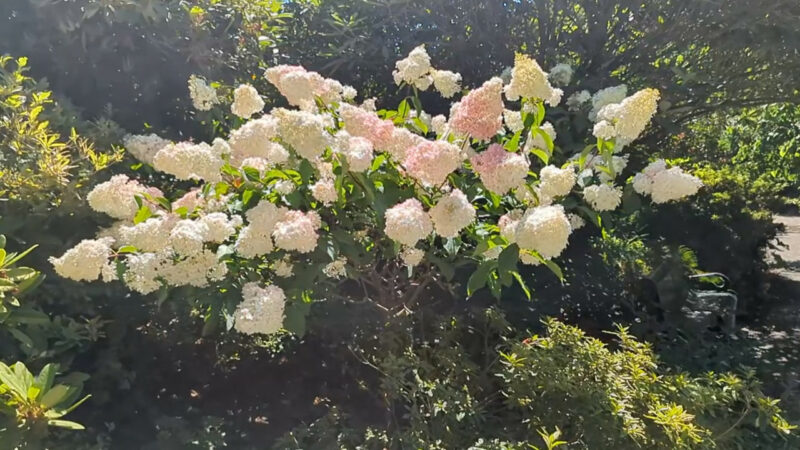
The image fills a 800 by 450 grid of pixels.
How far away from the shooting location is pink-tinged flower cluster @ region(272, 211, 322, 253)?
75.0 inches

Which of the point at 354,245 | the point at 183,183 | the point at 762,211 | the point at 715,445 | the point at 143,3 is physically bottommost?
the point at 762,211

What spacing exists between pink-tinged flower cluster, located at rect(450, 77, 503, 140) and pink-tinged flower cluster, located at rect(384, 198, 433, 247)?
0.36 metres

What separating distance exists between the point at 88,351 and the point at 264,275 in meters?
1.13

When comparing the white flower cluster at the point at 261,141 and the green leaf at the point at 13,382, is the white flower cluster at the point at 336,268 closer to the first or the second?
the white flower cluster at the point at 261,141

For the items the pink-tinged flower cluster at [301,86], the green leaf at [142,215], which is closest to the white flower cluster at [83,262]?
the green leaf at [142,215]

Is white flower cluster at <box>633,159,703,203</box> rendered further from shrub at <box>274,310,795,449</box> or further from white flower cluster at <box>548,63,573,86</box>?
white flower cluster at <box>548,63,573,86</box>

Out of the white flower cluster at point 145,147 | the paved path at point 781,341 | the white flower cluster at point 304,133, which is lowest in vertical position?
the paved path at point 781,341

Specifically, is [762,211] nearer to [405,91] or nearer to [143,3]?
[405,91]

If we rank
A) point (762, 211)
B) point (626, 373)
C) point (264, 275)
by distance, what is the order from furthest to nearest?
point (762, 211), point (626, 373), point (264, 275)

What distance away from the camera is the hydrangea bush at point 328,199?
76.7 inches

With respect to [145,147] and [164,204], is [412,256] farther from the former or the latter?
[145,147]

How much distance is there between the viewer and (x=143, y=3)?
309 centimetres

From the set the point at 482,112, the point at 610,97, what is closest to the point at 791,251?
the point at 610,97

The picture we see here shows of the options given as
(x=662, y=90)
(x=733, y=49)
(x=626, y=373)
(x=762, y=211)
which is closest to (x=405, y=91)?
(x=662, y=90)
